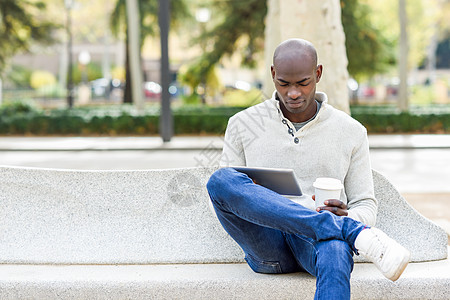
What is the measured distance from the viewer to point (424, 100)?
26812mm

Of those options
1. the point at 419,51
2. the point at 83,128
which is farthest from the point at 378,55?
the point at 419,51

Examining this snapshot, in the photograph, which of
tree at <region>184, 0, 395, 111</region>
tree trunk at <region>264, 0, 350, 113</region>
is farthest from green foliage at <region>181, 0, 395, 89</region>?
tree trunk at <region>264, 0, 350, 113</region>

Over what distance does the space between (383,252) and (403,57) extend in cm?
1898

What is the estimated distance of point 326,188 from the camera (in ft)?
8.77

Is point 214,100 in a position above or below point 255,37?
below

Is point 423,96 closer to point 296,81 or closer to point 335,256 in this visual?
point 296,81

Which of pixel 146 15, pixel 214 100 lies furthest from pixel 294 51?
pixel 214 100

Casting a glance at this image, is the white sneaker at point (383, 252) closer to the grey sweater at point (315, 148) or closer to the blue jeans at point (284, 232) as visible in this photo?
the blue jeans at point (284, 232)

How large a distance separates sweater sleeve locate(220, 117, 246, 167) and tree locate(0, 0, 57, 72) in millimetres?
20628

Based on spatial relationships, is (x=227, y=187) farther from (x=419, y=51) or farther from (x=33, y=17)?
(x=419, y=51)

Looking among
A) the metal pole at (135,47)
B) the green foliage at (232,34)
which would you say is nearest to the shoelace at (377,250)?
the metal pole at (135,47)

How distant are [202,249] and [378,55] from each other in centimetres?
1979

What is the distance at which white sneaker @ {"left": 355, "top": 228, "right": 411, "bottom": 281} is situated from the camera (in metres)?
2.52

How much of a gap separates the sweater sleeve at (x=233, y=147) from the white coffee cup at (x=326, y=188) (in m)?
0.58
